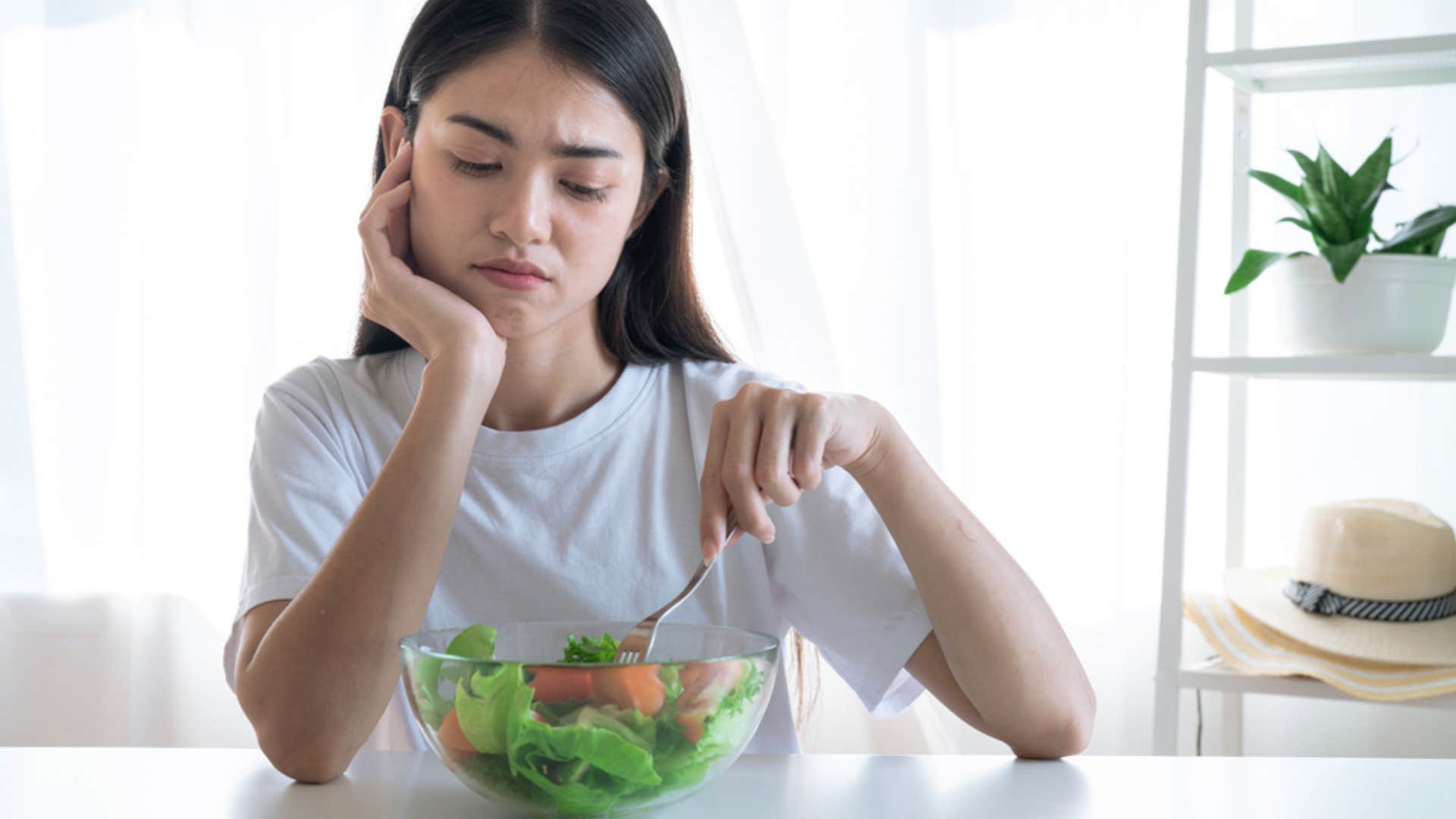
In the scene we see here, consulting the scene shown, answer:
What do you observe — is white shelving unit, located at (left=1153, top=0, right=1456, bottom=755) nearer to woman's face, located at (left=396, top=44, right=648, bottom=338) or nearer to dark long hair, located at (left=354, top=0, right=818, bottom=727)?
dark long hair, located at (left=354, top=0, right=818, bottom=727)

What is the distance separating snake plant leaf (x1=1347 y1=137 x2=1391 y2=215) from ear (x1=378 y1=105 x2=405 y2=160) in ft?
3.41

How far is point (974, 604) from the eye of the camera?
890mm

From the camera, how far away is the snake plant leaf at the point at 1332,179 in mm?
1425

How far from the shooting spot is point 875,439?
0.88 m

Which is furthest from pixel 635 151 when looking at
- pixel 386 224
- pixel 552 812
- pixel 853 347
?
pixel 853 347

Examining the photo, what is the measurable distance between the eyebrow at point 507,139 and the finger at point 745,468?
279 millimetres

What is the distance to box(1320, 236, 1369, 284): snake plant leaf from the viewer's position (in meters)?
1.40

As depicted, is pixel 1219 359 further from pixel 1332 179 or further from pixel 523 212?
pixel 523 212

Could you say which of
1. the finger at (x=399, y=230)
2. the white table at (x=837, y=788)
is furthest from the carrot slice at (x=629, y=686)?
the finger at (x=399, y=230)

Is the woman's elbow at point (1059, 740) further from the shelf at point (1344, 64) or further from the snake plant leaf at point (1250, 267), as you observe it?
the shelf at point (1344, 64)

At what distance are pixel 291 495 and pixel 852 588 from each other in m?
0.45

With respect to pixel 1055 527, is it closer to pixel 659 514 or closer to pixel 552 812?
pixel 659 514

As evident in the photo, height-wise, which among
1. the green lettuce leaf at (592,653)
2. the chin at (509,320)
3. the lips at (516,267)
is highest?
the lips at (516,267)

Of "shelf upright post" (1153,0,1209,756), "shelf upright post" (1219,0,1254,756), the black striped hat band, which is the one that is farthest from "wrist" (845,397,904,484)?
"shelf upright post" (1219,0,1254,756)
